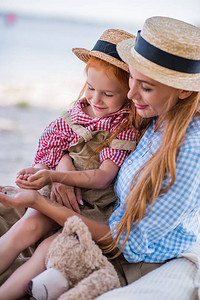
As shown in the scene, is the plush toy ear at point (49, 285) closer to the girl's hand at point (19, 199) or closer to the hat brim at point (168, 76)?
the girl's hand at point (19, 199)

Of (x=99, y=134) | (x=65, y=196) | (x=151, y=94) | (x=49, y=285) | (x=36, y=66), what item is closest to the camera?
(x=49, y=285)

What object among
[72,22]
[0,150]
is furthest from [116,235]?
[72,22]

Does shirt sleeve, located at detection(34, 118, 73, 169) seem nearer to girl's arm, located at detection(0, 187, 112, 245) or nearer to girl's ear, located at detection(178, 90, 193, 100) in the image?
girl's arm, located at detection(0, 187, 112, 245)

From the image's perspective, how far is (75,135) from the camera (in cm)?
162

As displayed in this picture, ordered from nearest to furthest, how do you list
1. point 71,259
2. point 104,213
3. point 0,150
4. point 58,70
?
point 71,259
point 104,213
point 0,150
point 58,70

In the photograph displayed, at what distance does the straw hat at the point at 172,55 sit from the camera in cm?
123

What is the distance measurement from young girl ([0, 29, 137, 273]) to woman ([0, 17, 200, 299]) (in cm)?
12

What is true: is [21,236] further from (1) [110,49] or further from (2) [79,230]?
(1) [110,49]

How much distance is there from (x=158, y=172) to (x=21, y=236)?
0.51 m

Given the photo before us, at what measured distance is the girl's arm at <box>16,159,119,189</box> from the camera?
1.36 m

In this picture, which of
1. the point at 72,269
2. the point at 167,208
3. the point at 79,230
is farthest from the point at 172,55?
the point at 72,269

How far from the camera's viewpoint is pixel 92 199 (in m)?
1.53

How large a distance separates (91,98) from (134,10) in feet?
48.8

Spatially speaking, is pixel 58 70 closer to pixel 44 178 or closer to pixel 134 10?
pixel 44 178
